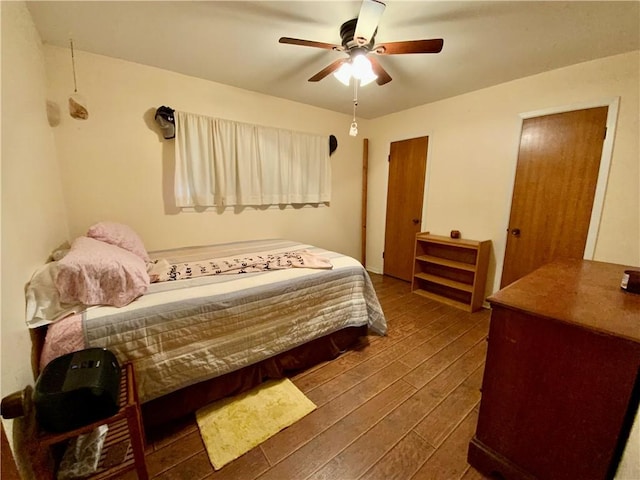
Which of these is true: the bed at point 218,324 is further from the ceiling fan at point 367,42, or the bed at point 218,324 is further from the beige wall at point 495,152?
the beige wall at point 495,152

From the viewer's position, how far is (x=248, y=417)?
154 cm

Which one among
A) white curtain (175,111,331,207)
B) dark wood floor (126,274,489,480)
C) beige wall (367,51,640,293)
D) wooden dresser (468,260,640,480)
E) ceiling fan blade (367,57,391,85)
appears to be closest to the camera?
wooden dresser (468,260,640,480)

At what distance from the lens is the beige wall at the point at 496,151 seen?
2.10m

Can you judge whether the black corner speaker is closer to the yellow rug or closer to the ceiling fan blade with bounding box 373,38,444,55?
the yellow rug

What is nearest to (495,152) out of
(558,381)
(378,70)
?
(378,70)

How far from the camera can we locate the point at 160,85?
246cm

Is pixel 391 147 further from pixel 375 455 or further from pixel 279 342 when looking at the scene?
pixel 375 455

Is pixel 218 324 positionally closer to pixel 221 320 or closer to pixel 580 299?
pixel 221 320

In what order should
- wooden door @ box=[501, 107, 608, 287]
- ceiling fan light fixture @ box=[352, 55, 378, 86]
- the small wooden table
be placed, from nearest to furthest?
the small wooden table
ceiling fan light fixture @ box=[352, 55, 378, 86]
wooden door @ box=[501, 107, 608, 287]

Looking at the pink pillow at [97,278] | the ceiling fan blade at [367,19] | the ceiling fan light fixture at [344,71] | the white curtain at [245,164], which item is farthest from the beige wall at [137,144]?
the ceiling fan blade at [367,19]

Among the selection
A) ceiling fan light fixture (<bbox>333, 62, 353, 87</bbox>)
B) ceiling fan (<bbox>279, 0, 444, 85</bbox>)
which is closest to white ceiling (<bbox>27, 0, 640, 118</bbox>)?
ceiling fan (<bbox>279, 0, 444, 85</bbox>)

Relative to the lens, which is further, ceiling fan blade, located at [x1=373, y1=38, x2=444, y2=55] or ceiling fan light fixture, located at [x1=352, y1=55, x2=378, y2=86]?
ceiling fan light fixture, located at [x1=352, y1=55, x2=378, y2=86]

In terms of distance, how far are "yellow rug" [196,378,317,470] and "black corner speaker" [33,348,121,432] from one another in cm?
59

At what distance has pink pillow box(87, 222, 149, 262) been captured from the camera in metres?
1.88
